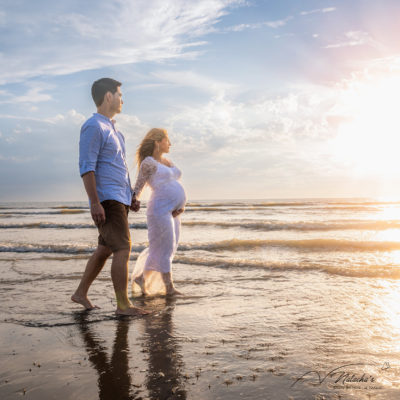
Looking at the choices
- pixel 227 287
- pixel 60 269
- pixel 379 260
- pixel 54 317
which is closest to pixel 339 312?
pixel 227 287

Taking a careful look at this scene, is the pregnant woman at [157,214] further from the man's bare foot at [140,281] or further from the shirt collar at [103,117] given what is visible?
the shirt collar at [103,117]

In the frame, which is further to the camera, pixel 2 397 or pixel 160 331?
pixel 160 331

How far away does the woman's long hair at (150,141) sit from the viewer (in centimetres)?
489

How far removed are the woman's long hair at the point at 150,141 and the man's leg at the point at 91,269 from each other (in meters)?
1.50

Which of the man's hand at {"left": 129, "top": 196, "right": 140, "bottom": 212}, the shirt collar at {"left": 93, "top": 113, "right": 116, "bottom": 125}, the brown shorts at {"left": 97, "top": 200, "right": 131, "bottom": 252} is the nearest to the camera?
the brown shorts at {"left": 97, "top": 200, "right": 131, "bottom": 252}

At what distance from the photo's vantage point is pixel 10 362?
8.38 feet

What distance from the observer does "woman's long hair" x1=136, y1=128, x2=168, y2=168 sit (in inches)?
193

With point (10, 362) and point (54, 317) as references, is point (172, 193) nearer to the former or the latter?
point (54, 317)

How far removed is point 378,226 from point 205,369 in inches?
546

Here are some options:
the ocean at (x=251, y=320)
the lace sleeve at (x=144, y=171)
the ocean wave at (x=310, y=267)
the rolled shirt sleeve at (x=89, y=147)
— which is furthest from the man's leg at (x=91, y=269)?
the ocean wave at (x=310, y=267)

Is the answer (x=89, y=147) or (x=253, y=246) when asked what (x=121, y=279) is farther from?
(x=253, y=246)

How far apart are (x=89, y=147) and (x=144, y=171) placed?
1.31 m

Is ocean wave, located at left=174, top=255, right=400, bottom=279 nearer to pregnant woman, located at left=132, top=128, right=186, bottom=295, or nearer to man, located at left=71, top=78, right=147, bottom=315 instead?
pregnant woman, located at left=132, top=128, right=186, bottom=295

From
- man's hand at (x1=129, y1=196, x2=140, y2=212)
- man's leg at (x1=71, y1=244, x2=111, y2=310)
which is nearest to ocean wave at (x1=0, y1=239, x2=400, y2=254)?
man's hand at (x1=129, y1=196, x2=140, y2=212)
